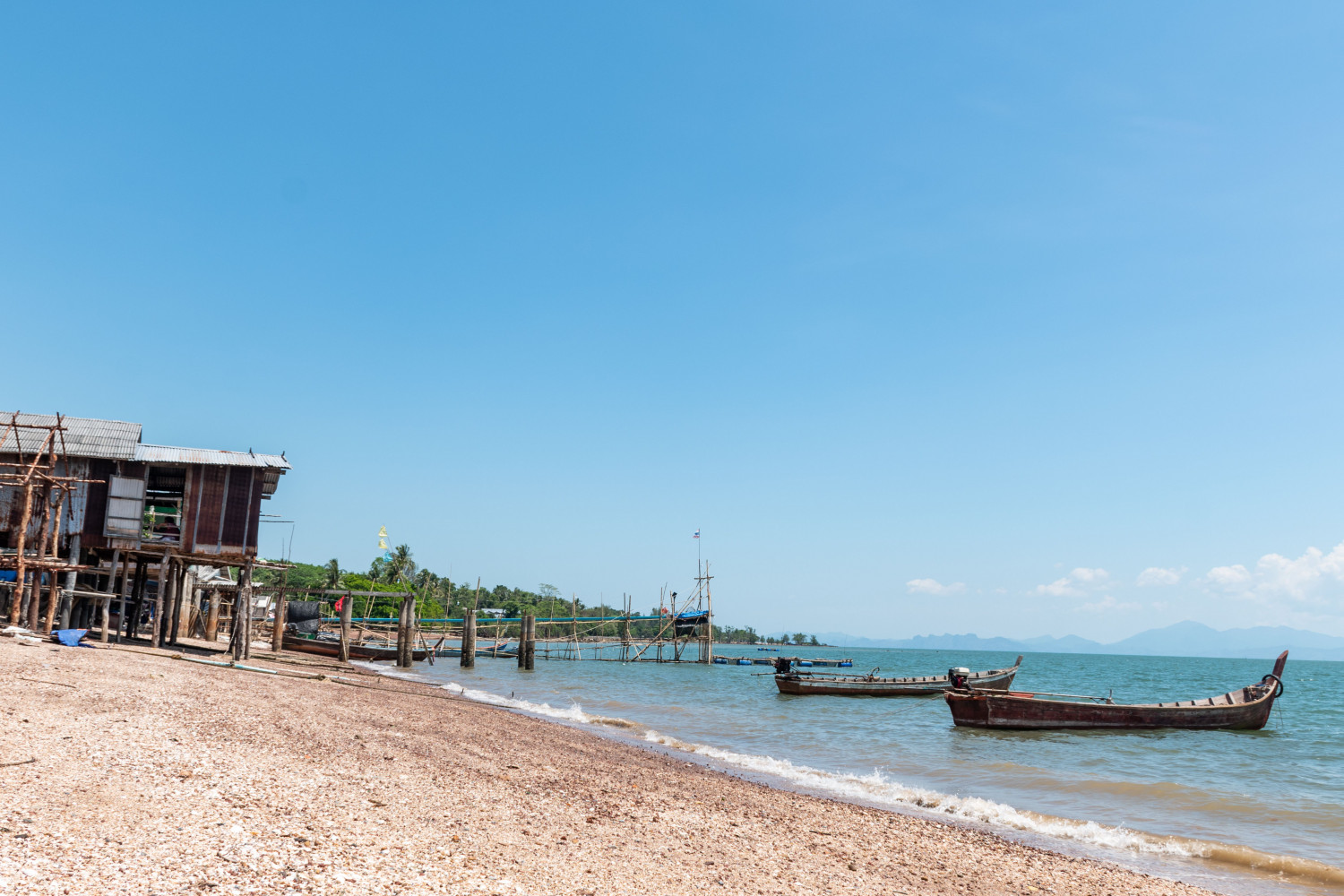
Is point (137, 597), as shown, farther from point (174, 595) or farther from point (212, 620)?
point (212, 620)

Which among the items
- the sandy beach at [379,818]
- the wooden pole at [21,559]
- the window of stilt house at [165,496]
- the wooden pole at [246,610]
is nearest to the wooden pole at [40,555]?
the wooden pole at [21,559]

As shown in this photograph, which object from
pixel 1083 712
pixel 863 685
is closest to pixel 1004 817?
pixel 1083 712

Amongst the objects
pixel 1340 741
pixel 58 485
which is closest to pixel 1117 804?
pixel 1340 741

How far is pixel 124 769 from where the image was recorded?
760 centimetres

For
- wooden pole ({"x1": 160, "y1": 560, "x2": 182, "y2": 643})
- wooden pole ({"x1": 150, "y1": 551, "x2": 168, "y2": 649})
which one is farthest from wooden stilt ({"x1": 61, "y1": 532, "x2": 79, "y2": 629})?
wooden pole ({"x1": 160, "y1": 560, "x2": 182, "y2": 643})

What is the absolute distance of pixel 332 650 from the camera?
41000mm

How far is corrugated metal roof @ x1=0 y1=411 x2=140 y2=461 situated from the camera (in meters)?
24.5

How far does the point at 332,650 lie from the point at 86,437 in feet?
63.0

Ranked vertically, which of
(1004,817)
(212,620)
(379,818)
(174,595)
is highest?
(174,595)

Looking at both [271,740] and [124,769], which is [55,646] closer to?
[271,740]

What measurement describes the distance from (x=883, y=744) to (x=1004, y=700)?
5.92 metres

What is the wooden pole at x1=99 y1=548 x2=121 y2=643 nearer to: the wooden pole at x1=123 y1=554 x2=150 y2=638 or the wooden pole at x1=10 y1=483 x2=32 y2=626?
the wooden pole at x1=10 y1=483 x2=32 y2=626

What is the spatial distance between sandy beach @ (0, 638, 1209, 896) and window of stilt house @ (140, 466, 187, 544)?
12129 millimetres

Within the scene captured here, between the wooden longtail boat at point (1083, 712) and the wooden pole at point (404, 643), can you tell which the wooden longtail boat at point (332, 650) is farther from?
the wooden longtail boat at point (1083, 712)
